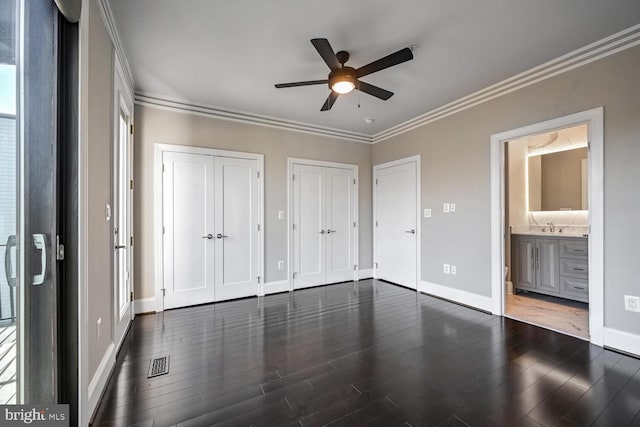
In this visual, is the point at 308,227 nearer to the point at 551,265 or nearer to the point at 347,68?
the point at 347,68

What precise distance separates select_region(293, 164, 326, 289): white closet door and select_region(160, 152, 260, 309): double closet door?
668 millimetres

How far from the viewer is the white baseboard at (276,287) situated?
4184 mm

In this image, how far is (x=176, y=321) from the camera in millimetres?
3152

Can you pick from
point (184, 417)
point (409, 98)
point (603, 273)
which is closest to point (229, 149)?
point (409, 98)

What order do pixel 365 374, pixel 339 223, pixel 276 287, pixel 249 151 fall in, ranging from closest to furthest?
pixel 365 374
pixel 249 151
pixel 276 287
pixel 339 223

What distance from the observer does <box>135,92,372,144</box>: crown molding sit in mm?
3490

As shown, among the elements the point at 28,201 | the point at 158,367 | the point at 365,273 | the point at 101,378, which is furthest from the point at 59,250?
the point at 365,273

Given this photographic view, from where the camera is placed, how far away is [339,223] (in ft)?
16.0

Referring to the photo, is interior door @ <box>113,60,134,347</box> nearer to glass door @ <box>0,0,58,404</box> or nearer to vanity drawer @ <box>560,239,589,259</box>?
glass door @ <box>0,0,58,404</box>

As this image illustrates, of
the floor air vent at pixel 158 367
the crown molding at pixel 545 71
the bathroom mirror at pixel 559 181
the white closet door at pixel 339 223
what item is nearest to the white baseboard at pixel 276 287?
the white closet door at pixel 339 223

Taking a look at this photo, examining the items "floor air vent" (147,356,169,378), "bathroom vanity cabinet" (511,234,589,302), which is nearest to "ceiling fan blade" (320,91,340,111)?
"floor air vent" (147,356,169,378)

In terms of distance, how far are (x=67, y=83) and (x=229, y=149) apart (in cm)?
254

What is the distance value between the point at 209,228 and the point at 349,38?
9.37 feet

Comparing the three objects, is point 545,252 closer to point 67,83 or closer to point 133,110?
point 67,83
